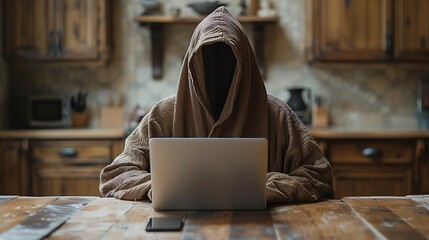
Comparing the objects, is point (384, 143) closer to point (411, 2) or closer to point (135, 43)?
point (411, 2)

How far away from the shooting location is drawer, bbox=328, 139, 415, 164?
4086mm

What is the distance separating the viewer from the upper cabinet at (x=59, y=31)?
14.3ft

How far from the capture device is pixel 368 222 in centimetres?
164

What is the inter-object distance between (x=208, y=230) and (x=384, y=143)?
9.12ft

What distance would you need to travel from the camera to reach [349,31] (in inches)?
171

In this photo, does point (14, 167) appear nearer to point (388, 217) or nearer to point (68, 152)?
point (68, 152)

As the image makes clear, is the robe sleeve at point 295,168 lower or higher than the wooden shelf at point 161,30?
lower

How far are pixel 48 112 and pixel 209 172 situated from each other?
10.3 feet

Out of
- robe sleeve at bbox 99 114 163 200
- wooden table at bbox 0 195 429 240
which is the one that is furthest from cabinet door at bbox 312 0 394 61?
wooden table at bbox 0 195 429 240

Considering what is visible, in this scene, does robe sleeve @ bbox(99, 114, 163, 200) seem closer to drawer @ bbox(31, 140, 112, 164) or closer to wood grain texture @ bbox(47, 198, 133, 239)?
wood grain texture @ bbox(47, 198, 133, 239)

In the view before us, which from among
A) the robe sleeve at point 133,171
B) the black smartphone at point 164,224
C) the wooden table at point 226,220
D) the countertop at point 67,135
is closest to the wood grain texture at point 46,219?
the wooden table at point 226,220

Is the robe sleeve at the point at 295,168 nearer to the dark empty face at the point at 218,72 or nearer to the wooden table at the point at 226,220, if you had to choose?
the wooden table at the point at 226,220

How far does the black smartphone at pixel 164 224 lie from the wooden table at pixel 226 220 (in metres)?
0.02

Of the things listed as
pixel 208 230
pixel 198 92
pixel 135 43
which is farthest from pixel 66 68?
pixel 208 230
